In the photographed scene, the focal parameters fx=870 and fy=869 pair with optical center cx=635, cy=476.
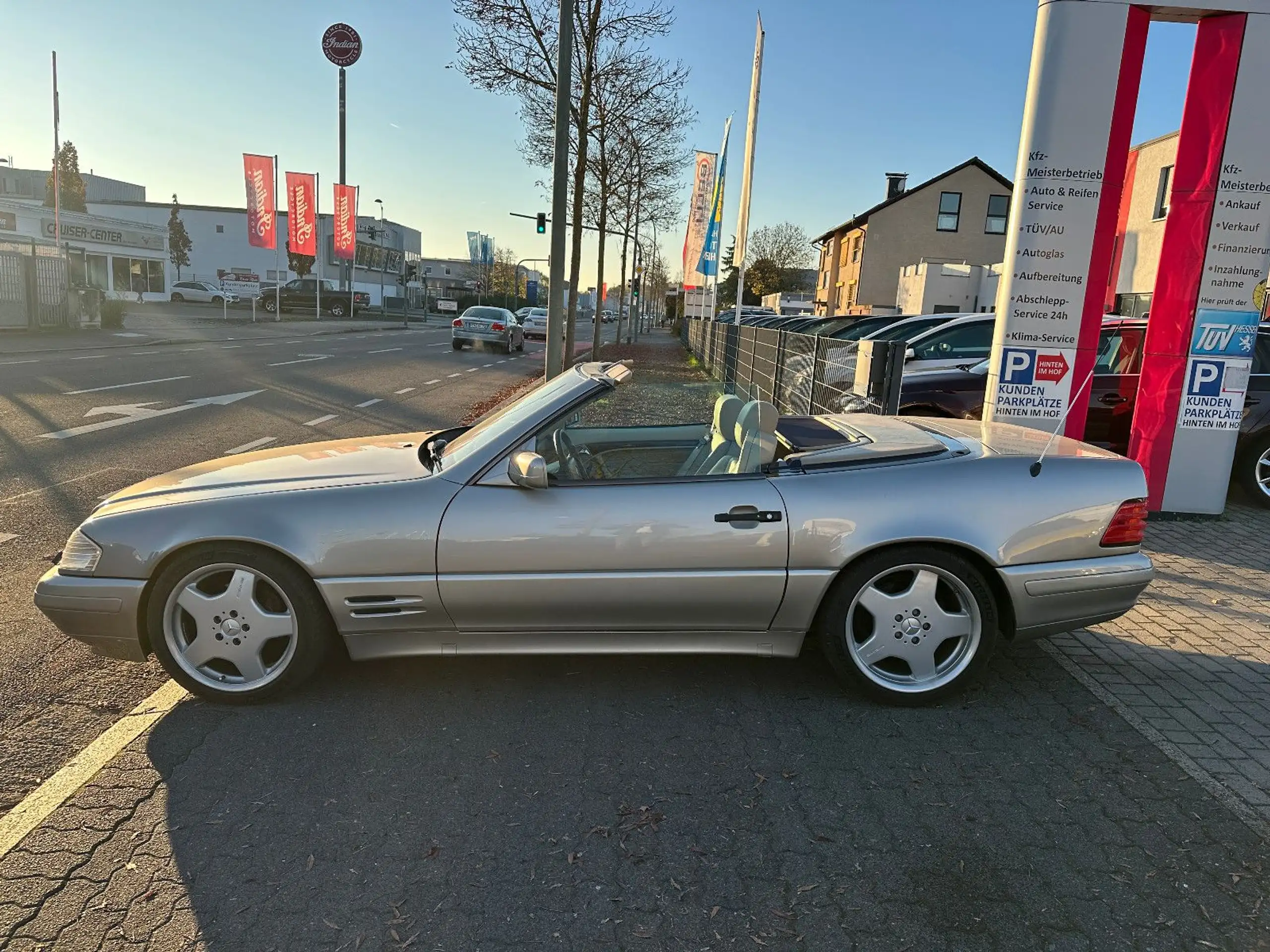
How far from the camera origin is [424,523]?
3332 mm

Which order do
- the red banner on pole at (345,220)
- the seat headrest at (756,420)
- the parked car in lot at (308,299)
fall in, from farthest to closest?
the parked car in lot at (308,299) < the red banner on pole at (345,220) < the seat headrest at (756,420)

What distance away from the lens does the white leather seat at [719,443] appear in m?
3.86

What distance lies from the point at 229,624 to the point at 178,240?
79.0 meters

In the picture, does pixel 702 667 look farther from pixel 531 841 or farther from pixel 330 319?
pixel 330 319

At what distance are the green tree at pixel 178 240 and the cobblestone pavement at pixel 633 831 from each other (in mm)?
77330

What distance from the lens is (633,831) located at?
8.90 feet

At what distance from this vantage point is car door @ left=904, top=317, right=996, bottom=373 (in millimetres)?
9859

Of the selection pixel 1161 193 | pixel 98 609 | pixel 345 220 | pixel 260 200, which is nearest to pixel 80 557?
pixel 98 609

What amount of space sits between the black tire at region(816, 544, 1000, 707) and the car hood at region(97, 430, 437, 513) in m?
1.78

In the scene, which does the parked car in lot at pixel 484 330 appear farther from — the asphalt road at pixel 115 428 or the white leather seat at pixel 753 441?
the white leather seat at pixel 753 441

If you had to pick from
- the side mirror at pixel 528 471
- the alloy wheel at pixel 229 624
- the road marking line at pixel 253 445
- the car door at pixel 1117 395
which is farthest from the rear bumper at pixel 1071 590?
the road marking line at pixel 253 445

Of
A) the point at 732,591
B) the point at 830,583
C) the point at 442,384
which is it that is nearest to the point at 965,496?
the point at 830,583

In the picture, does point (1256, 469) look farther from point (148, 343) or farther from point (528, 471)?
point (148, 343)

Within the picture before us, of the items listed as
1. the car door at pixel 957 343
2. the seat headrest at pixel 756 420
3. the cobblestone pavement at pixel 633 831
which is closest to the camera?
the cobblestone pavement at pixel 633 831
